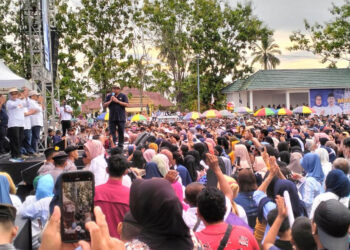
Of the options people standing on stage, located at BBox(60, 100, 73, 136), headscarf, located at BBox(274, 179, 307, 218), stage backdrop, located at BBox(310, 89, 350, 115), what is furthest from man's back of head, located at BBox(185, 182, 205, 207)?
stage backdrop, located at BBox(310, 89, 350, 115)

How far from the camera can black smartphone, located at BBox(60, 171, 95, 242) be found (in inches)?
117

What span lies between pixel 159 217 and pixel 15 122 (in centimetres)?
787

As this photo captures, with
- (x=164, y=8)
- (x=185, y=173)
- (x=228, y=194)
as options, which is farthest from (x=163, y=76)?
(x=228, y=194)

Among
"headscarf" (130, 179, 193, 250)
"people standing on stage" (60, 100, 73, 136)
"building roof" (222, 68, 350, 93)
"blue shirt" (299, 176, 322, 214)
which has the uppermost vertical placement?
"building roof" (222, 68, 350, 93)

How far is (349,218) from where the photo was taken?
3107 millimetres

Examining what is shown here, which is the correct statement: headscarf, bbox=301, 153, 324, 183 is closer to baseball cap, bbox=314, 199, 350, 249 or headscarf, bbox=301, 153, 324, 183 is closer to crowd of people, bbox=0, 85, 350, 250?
crowd of people, bbox=0, 85, 350, 250

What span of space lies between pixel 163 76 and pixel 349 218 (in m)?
36.5

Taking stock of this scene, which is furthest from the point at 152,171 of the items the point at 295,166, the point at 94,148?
the point at 295,166

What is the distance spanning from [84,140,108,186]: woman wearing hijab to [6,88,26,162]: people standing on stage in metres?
4.09

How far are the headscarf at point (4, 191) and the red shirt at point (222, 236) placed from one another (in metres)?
2.48

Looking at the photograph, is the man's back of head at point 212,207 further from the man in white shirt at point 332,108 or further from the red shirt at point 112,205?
the man in white shirt at point 332,108

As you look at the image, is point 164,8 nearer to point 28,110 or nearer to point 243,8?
point 243,8

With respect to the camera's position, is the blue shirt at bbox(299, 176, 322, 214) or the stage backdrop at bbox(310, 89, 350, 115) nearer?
the blue shirt at bbox(299, 176, 322, 214)

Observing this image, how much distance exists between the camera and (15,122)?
32.0 ft
